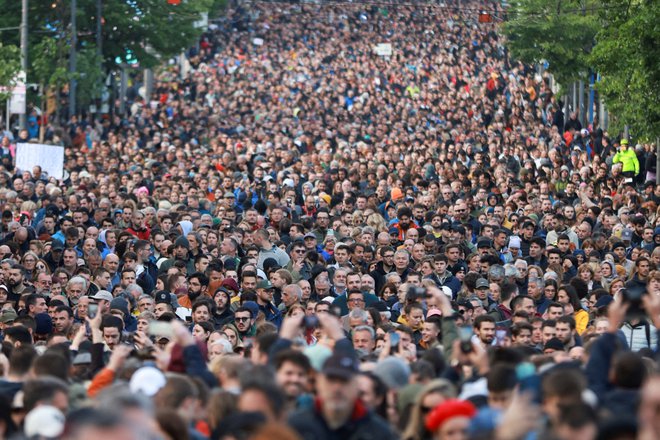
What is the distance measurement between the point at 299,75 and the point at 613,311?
54114 millimetres

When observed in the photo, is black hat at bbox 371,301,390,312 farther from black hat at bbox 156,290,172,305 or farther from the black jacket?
the black jacket

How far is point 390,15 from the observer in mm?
82312

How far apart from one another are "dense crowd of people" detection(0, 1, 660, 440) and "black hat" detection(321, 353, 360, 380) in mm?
23

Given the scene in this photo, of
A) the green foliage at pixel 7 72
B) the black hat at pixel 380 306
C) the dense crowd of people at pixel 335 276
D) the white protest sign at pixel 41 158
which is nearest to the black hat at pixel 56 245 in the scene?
the dense crowd of people at pixel 335 276

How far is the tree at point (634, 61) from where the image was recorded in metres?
28.8

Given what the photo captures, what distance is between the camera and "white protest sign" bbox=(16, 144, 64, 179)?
34094mm

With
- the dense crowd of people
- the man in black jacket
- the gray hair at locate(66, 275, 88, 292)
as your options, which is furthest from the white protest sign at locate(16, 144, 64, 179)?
the man in black jacket

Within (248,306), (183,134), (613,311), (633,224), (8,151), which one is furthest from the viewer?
(183,134)

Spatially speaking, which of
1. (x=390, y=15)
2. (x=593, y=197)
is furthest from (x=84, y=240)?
(x=390, y=15)

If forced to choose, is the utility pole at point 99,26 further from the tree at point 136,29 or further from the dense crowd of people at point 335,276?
the dense crowd of people at point 335,276

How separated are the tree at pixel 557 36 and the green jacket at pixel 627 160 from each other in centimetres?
876

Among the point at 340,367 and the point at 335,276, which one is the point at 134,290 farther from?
the point at 340,367

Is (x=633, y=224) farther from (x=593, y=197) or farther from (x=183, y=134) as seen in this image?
(x=183, y=134)

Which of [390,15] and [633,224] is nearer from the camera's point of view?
[633,224]
